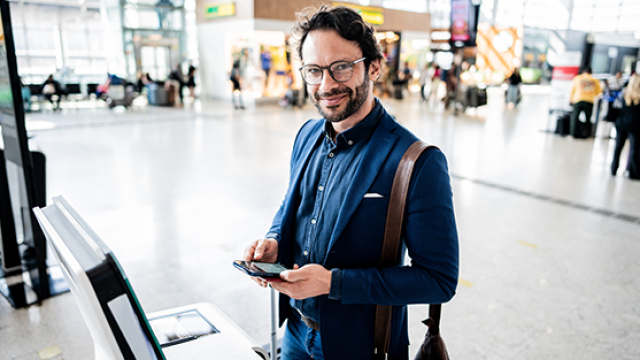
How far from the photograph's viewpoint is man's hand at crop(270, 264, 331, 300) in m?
1.21

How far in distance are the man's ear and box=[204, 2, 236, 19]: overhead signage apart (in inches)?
653

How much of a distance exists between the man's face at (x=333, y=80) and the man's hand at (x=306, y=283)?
469 mm

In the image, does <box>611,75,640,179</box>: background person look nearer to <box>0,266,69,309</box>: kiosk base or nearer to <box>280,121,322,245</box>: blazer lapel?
<box>280,121,322,245</box>: blazer lapel

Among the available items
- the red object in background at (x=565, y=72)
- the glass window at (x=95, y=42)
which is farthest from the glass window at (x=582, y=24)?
the glass window at (x=95, y=42)

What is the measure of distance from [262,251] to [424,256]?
56 centimetres

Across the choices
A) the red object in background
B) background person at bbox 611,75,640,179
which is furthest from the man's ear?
the red object in background

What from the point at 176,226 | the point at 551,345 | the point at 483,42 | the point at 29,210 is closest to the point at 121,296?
the point at 551,345

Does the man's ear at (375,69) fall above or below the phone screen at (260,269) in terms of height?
above

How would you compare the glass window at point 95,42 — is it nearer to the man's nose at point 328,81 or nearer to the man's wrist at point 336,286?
the man's nose at point 328,81

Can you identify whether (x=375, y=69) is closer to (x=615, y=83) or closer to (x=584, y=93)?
(x=584, y=93)

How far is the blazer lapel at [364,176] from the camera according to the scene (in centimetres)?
132

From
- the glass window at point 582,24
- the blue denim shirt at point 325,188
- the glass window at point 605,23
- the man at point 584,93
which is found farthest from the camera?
the glass window at point 582,24

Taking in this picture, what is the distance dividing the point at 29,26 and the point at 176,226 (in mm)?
20953

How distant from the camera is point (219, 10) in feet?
56.9
